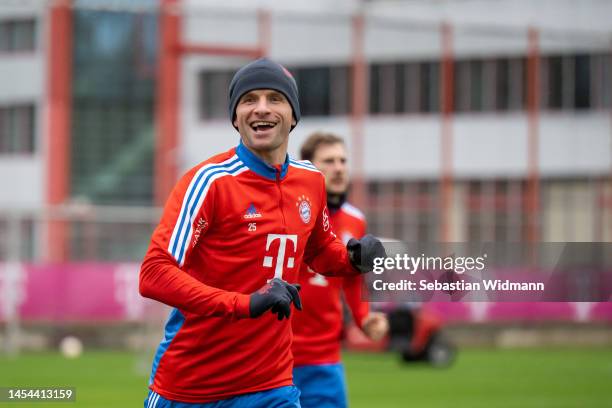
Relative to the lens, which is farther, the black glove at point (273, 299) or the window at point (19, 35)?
the window at point (19, 35)

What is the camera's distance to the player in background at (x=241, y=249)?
524 cm

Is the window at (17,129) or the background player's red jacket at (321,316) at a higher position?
the window at (17,129)

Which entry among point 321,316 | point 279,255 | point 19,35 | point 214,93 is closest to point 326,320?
point 321,316

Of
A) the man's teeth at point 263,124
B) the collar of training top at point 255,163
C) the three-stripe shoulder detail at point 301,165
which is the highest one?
the man's teeth at point 263,124

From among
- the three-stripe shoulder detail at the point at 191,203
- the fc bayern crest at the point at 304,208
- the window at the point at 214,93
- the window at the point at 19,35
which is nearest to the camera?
the three-stripe shoulder detail at the point at 191,203

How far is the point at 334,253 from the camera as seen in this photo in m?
5.75

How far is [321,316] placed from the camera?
26.2 feet

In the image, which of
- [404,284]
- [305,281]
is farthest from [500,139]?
[404,284]

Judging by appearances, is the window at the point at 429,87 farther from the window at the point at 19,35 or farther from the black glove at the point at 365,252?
the black glove at the point at 365,252

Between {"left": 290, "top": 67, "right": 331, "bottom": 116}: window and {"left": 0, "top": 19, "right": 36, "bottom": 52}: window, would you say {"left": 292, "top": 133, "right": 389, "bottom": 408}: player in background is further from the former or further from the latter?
{"left": 290, "top": 67, "right": 331, "bottom": 116}: window

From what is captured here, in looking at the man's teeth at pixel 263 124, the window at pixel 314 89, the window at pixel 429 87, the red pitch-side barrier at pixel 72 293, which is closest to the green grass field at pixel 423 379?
the red pitch-side barrier at pixel 72 293

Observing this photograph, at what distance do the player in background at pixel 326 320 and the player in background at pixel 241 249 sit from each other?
230 centimetres

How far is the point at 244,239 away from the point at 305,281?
8.92 ft

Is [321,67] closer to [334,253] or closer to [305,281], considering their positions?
[305,281]
